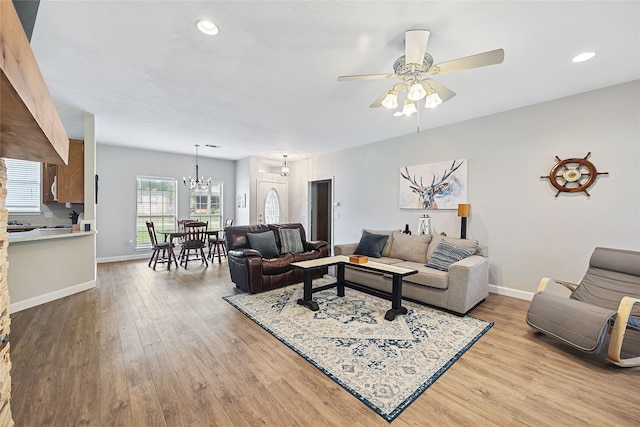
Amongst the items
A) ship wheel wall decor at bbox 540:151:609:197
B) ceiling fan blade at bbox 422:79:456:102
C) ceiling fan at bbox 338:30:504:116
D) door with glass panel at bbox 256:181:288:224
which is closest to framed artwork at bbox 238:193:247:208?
door with glass panel at bbox 256:181:288:224

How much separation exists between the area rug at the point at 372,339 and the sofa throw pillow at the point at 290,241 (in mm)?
1046

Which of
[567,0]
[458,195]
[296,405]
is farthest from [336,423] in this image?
[458,195]

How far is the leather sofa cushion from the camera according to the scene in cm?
390

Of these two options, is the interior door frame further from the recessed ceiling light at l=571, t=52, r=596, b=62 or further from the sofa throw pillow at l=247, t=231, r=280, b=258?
the recessed ceiling light at l=571, t=52, r=596, b=62

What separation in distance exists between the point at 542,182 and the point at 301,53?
3527mm

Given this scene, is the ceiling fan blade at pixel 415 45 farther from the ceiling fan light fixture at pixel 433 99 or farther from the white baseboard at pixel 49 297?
the white baseboard at pixel 49 297

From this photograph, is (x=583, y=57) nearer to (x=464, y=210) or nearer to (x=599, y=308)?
(x=464, y=210)

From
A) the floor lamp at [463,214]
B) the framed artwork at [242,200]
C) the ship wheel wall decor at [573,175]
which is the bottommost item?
the floor lamp at [463,214]

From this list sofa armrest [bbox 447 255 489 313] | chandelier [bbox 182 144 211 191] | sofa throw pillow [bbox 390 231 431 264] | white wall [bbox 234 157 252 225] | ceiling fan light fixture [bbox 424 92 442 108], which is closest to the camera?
ceiling fan light fixture [bbox 424 92 442 108]

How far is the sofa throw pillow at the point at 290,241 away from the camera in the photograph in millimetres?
4609

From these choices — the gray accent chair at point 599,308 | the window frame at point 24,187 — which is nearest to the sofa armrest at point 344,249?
the gray accent chair at point 599,308

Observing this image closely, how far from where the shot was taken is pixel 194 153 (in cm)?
693

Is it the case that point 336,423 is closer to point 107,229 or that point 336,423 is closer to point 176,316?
point 176,316

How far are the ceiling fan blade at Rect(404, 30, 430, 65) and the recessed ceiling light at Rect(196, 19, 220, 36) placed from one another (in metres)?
1.47
